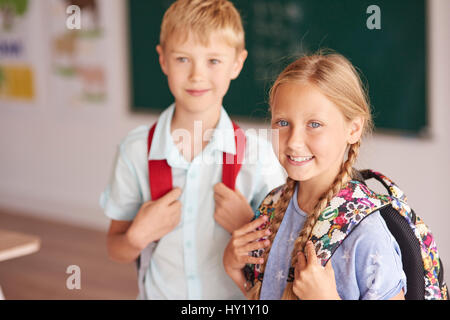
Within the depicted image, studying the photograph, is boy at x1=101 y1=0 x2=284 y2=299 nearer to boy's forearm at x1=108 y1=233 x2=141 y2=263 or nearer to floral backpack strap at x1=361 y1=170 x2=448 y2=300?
boy's forearm at x1=108 y1=233 x2=141 y2=263

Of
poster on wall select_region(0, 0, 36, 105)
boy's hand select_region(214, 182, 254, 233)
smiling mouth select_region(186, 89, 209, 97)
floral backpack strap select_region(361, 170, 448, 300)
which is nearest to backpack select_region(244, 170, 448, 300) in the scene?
floral backpack strap select_region(361, 170, 448, 300)

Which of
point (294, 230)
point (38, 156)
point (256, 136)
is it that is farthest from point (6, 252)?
point (38, 156)

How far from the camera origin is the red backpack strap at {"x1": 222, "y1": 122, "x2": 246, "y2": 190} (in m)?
1.36

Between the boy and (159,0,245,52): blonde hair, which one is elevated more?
(159,0,245,52): blonde hair

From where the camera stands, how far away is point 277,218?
3.69 ft

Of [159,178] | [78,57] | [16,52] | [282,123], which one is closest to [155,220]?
[159,178]

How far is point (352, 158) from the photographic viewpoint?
109cm

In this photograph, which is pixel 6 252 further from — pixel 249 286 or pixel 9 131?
pixel 9 131

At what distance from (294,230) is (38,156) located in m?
4.29

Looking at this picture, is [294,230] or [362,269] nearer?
[362,269]

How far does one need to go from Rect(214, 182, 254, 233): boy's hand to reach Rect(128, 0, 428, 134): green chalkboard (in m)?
1.41

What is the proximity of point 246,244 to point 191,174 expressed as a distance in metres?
0.31

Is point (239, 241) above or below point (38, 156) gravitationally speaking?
above

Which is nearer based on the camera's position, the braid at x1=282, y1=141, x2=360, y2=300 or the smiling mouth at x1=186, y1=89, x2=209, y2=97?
the braid at x1=282, y1=141, x2=360, y2=300
